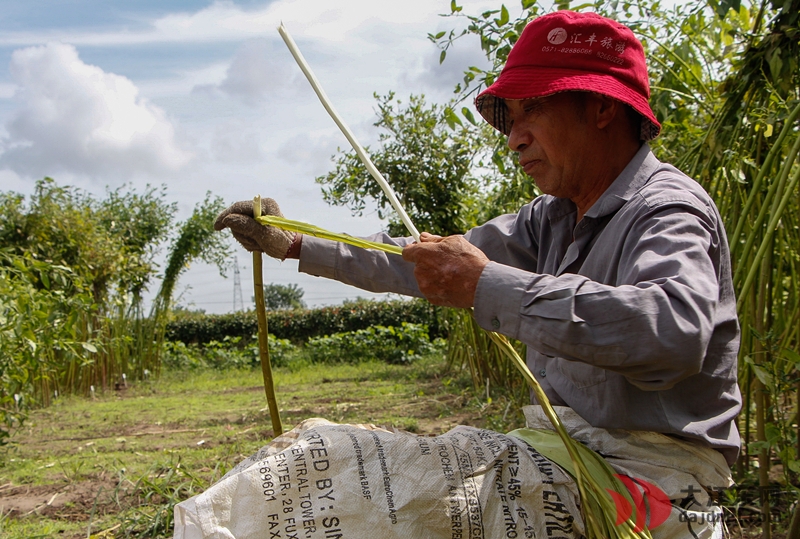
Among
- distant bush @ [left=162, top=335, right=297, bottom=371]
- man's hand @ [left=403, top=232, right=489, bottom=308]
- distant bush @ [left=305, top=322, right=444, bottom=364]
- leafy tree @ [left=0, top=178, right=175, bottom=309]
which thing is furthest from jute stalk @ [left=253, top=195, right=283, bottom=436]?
distant bush @ [left=162, top=335, right=297, bottom=371]

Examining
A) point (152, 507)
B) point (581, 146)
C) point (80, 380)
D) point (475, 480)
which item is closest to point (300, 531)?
point (475, 480)

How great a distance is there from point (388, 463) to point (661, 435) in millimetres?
569

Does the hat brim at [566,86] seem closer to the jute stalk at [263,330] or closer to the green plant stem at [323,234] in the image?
the green plant stem at [323,234]

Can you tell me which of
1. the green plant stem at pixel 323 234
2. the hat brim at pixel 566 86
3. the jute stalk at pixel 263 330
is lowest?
the jute stalk at pixel 263 330

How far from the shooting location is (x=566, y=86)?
4.89 ft

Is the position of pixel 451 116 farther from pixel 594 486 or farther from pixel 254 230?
pixel 594 486

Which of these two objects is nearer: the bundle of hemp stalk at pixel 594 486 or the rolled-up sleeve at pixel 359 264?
the bundle of hemp stalk at pixel 594 486

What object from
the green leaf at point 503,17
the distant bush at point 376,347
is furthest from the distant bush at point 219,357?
the green leaf at point 503,17

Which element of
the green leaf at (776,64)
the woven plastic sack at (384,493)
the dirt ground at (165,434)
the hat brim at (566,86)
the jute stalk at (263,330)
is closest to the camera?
the woven plastic sack at (384,493)

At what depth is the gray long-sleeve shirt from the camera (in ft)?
3.71

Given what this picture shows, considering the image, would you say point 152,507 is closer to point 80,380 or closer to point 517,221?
point 517,221

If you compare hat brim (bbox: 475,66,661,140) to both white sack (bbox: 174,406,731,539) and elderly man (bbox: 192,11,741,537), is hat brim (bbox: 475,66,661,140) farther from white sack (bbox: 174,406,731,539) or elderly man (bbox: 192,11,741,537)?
white sack (bbox: 174,406,731,539)

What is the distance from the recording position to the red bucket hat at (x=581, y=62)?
1.51 m

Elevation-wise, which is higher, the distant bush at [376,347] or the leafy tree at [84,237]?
the leafy tree at [84,237]
